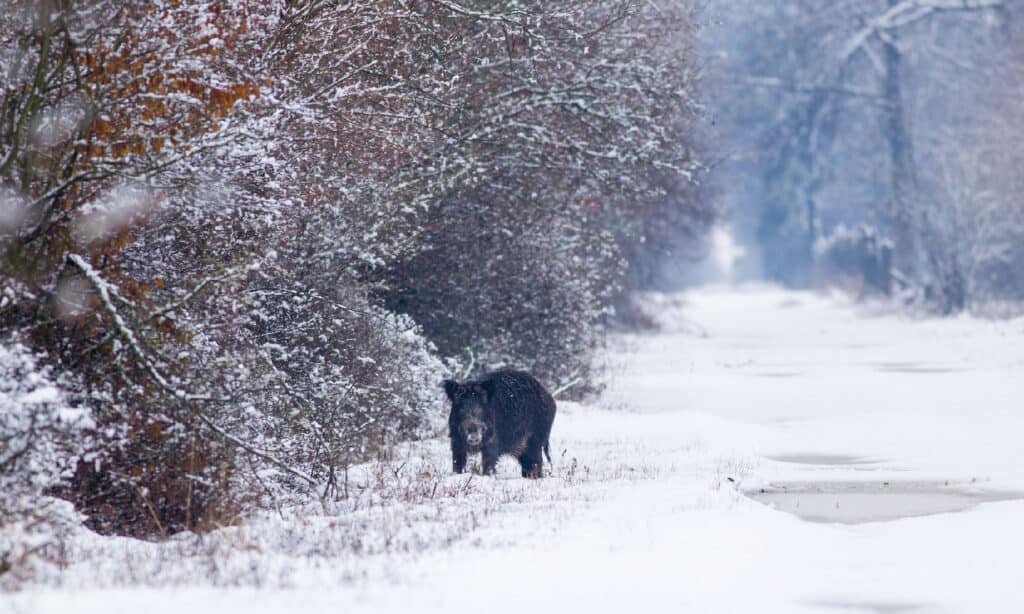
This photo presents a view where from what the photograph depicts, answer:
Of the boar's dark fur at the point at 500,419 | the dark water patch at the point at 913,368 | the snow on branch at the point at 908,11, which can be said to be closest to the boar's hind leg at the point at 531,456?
the boar's dark fur at the point at 500,419

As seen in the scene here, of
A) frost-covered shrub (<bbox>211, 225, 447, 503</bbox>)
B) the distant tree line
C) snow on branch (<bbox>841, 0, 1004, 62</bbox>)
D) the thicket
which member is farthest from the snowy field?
snow on branch (<bbox>841, 0, 1004, 62</bbox>)

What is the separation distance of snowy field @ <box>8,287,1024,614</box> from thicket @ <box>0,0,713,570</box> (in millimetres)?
746

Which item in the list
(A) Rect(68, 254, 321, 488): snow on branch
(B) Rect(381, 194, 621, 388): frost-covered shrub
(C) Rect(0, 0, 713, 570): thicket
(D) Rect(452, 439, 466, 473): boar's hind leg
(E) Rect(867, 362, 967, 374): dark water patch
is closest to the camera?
(A) Rect(68, 254, 321, 488): snow on branch

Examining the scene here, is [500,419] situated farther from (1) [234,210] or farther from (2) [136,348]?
(2) [136,348]

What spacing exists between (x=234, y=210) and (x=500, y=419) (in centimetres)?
401

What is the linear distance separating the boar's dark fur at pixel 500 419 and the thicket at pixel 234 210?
2.97ft

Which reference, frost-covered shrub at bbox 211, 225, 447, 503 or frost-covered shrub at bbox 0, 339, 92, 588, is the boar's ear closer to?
frost-covered shrub at bbox 211, 225, 447, 503

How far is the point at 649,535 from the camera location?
9672mm

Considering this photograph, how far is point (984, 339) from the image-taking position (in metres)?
34.0

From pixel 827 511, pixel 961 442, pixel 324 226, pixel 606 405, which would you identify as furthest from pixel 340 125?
pixel 606 405

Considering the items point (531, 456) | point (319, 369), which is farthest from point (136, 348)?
point (531, 456)

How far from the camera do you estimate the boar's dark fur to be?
13.6m

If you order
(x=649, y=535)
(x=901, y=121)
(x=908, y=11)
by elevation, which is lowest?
(x=649, y=535)

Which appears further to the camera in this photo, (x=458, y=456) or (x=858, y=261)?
(x=858, y=261)
